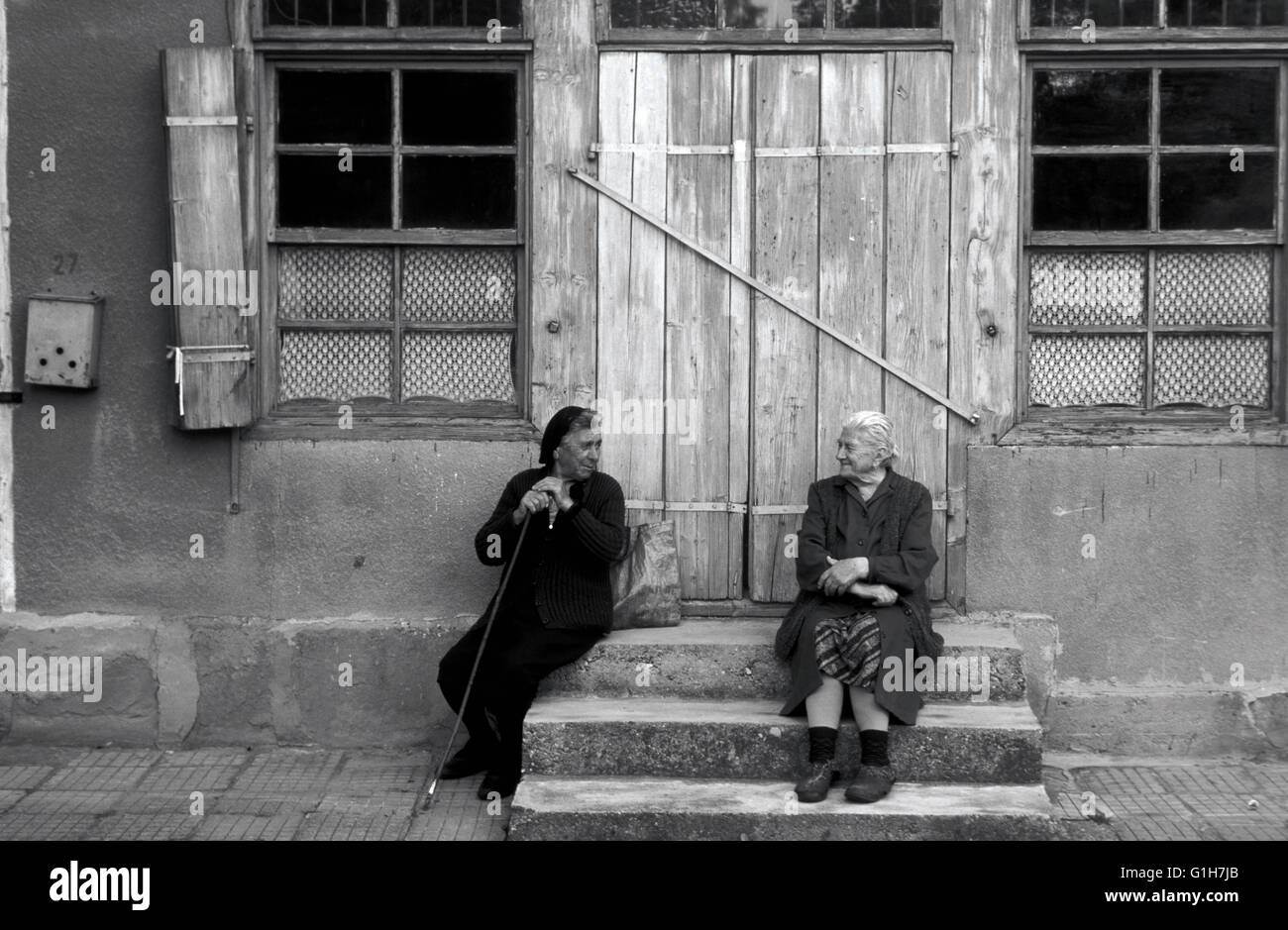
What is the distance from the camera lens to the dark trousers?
240 inches

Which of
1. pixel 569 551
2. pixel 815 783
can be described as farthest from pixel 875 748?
pixel 569 551

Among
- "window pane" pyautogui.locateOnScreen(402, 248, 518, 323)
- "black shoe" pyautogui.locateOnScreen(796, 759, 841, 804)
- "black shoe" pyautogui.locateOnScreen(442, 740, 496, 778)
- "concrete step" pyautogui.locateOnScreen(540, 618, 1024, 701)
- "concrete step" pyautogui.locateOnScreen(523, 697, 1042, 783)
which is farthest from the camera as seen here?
"window pane" pyautogui.locateOnScreen(402, 248, 518, 323)

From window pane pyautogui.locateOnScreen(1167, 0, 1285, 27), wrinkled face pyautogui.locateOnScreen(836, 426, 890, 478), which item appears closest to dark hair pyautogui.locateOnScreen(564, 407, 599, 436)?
wrinkled face pyautogui.locateOnScreen(836, 426, 890, 478)

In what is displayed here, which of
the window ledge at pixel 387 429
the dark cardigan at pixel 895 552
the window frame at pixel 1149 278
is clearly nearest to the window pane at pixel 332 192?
the window ledge at pixel 387 429

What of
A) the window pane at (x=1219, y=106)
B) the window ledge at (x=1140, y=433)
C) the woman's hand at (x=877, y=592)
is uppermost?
the window pane at (x=1219, y=106)

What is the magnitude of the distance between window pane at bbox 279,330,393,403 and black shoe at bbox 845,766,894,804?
8.53 feet

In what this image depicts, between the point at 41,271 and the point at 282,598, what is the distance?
1690mm

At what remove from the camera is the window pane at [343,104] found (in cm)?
659

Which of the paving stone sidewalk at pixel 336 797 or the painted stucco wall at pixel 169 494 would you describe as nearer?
the paving stone sidewalk at pixel 336 797

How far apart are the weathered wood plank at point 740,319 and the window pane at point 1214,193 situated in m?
1.73

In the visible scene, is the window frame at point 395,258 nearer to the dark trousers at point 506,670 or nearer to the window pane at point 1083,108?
the dark trousers at point 506,670

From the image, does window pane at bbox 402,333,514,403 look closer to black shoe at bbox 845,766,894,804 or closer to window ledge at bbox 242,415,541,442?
window ledge at bbox 242,415,541,442

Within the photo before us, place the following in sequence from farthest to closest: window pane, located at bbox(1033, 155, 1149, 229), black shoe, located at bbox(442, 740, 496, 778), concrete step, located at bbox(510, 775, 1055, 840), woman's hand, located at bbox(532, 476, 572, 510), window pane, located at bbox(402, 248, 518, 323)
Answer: window pane, located at bbox(402, 248, 518, 323), window pane, located at bbox(1033, 155, 1149, 229), black shoe, located at bbox(442, 740, 496, 778), woman's hand, located at bbox(532, 476, 572, 510), concrete step, located at bbox(510, 775, 1055, 840)

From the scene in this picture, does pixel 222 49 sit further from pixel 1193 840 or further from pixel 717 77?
pixel 1193 840
